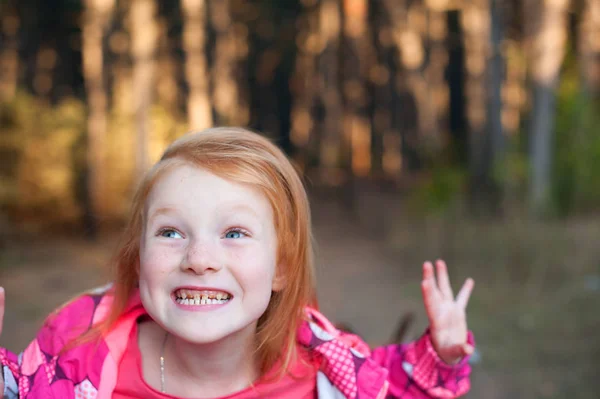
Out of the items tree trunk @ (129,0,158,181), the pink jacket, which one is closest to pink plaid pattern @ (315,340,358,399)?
the pink jacket

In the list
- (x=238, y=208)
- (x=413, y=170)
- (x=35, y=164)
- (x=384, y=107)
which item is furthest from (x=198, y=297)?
(x=384, y=107)

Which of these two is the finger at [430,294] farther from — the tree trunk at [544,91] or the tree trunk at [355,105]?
the tree trunk at [355,105]

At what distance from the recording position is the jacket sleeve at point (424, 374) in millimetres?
1830

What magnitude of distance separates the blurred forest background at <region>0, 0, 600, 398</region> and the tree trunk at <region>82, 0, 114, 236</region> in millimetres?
28

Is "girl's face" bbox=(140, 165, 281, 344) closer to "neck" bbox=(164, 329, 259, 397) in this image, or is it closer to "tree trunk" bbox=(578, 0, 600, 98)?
"neck" bbox=(164, 329, 259, 397)

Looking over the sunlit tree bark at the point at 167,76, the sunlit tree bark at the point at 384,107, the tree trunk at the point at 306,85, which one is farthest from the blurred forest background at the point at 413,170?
the tree trunk at the point at 306,85

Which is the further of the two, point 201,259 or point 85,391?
point 85,391

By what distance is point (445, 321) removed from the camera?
72.7 inches

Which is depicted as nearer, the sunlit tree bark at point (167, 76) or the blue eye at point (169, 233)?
the blue eye at point (169, 233)

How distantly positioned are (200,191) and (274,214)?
21cm

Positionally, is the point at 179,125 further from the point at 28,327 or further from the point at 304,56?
the point at 304,56

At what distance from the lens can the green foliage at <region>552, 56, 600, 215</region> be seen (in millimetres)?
8234

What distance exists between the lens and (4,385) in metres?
1.69

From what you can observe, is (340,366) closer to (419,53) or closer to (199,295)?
(199,295)
